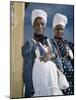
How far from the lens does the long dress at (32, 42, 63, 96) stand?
2.12m

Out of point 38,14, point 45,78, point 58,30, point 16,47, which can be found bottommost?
point 45,78

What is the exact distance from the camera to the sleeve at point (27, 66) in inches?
82.4

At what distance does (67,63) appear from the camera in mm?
2215

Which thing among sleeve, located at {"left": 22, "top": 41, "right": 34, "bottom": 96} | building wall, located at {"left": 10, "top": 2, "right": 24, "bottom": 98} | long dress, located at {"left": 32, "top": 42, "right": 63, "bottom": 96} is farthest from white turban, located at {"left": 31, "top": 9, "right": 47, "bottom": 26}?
long dress, located at {"left": 32, "top": 42, "right": 63, "bottom": 96}

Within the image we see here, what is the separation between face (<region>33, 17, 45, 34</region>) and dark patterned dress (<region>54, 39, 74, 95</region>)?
0.61ft

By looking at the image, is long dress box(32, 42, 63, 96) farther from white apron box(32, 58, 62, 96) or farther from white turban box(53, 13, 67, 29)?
white turban box(53, 13, 67, 29)

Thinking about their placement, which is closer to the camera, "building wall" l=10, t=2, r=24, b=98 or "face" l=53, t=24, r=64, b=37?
"building wall" l=10, t=2, r=24, b=98

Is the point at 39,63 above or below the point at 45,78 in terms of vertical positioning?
above

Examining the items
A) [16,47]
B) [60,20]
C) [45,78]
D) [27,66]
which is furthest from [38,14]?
[45,78]

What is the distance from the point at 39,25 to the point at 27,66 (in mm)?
387

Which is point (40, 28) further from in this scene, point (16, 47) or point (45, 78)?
point (45, 78)

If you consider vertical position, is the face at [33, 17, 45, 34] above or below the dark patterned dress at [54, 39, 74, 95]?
above

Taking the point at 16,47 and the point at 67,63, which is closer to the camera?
the point at 16,47

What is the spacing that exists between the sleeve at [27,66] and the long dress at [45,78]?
0.04 metres
